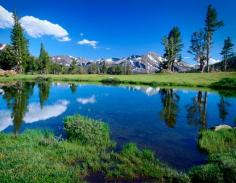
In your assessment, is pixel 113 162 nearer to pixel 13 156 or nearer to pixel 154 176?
pixel 154 176

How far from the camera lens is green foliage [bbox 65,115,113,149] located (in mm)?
15878

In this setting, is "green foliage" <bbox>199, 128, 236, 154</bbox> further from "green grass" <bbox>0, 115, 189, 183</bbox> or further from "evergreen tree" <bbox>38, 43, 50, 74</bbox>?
"evergreen tree" <bbox>38, 43, 50, 74</bbox>

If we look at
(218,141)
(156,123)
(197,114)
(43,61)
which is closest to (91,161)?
(218,141)

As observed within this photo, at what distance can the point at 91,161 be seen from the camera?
12773 mm

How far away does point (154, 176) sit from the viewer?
11414 mm

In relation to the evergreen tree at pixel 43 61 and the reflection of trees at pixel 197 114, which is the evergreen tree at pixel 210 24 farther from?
the evergreen tree at pixel 43 61

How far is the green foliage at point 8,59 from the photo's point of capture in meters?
106

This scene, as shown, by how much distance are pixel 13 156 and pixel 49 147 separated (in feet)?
7.50

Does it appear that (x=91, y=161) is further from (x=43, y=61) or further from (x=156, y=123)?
(x=43, y=61)

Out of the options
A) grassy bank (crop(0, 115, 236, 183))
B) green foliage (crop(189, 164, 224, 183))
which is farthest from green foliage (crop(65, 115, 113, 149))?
green foliage (crop(189, 164, 224, 183))

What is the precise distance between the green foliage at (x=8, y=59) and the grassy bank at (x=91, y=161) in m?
97.4

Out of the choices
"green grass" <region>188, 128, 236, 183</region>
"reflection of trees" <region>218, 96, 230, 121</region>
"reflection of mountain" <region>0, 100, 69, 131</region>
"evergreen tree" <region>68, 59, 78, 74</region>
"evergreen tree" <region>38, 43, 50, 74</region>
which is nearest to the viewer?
"green grass" <region>188, 128, 236, 183</region>

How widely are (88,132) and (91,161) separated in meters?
4.04

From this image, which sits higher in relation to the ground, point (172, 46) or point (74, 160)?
point (172, 46)
